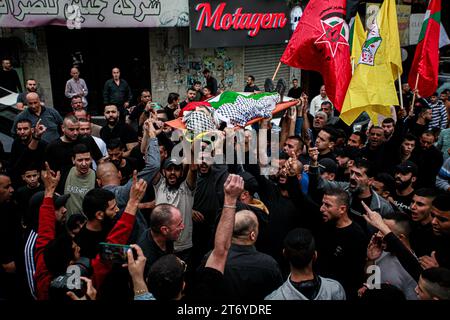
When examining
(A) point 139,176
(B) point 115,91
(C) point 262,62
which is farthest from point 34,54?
(A) point 139,176

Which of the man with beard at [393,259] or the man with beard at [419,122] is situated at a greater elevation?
the man with beard at [419,122]

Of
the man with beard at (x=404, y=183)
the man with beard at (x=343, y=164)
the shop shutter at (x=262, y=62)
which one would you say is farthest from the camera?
the shop shutter at (x=262, y=62)

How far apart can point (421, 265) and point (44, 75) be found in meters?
11.3

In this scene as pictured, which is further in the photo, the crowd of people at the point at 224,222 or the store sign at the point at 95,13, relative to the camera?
the store sign at the point at 95,13

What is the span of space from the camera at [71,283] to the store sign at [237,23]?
33.2ft

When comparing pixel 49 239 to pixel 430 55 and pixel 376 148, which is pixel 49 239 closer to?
pixel 376 148

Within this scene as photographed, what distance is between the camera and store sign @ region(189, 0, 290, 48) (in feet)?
40.2

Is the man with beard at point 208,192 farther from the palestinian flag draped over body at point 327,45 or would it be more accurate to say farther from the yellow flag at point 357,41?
the yellow flag at point 357,41

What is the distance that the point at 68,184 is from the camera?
4867 millimetres

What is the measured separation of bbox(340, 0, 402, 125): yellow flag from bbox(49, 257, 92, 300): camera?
3.72m

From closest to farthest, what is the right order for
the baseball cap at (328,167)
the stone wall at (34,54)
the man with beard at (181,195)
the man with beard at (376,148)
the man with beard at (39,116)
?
1. the man with beard at (181,195)
2. the baseball cap at (328,167)
3. the man with beard at (376,148)
4. the man with beard at (39,116)
5. the stone wall at (34,54)

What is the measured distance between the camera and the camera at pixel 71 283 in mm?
2738

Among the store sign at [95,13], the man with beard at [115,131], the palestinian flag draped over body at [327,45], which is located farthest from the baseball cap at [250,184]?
the store sign at [95,13]
